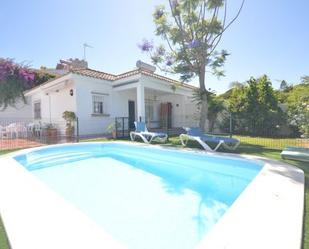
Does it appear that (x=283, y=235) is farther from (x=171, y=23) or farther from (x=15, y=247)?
(x=171, y=23)

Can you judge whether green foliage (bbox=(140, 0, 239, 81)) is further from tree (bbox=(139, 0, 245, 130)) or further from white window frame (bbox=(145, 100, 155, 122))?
white window frame (bbox=(145, 100, 155, 122))

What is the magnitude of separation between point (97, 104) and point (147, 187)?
468 inches

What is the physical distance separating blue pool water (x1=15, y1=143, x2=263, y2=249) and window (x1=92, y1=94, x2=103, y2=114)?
566 cm

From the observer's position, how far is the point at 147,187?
6520mm

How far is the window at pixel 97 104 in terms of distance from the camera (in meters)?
16.8

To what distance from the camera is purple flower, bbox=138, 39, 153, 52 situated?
48.9ft

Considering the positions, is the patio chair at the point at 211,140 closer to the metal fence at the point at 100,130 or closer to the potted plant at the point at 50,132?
the metal fence at the point at 100,130

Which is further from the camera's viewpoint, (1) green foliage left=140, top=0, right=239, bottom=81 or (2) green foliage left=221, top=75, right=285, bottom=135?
(2) green foliage left=221, top=75, right=285, bottom=135

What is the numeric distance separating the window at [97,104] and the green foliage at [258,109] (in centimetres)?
1078

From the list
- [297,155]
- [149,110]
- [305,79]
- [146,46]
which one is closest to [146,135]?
[146,46]

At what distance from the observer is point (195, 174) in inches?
302

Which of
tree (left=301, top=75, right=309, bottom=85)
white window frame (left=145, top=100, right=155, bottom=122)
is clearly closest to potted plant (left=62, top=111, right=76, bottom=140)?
white window frame (left=145, top=100, right=155, bottom=122)

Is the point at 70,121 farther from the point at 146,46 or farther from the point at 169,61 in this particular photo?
the point at 169,61

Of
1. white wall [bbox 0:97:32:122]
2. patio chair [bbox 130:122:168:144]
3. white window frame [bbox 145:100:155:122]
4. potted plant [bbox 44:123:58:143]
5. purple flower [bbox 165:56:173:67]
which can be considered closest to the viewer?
patio chair [bbox 130:122:168:144]
